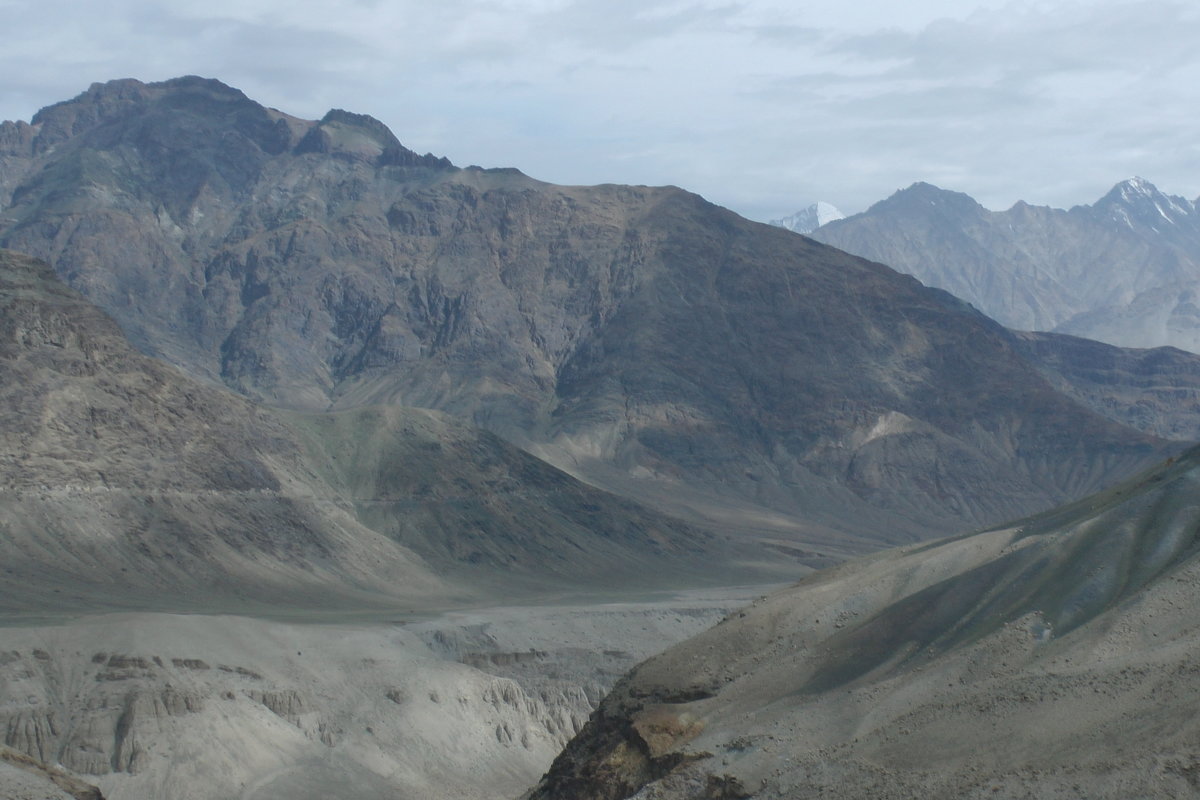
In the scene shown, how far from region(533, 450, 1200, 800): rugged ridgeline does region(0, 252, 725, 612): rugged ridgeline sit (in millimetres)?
63180

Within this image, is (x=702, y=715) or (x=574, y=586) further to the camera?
(x=574, y=586)

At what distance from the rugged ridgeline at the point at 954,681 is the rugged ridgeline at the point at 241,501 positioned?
207 ft

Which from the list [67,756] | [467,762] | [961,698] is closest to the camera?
[961,698]

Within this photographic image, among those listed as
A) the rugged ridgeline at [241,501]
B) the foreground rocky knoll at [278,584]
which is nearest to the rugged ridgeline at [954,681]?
the foreground rocky knoll at [278,584]

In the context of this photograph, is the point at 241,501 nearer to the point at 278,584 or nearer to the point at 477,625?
the point at 278,584

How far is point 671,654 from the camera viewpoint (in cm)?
6253

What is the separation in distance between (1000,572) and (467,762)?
136ft

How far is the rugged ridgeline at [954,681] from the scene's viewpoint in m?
43.7

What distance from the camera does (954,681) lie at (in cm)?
5159

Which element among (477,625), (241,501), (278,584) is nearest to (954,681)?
(477,625)

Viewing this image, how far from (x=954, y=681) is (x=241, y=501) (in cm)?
10984

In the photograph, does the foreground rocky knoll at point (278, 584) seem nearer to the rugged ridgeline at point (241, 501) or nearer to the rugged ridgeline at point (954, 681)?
the rugged ridgeline at point (241, 501)

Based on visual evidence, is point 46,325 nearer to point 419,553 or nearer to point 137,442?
point 137,442

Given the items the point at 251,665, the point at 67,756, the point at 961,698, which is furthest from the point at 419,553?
the point at 961,698
